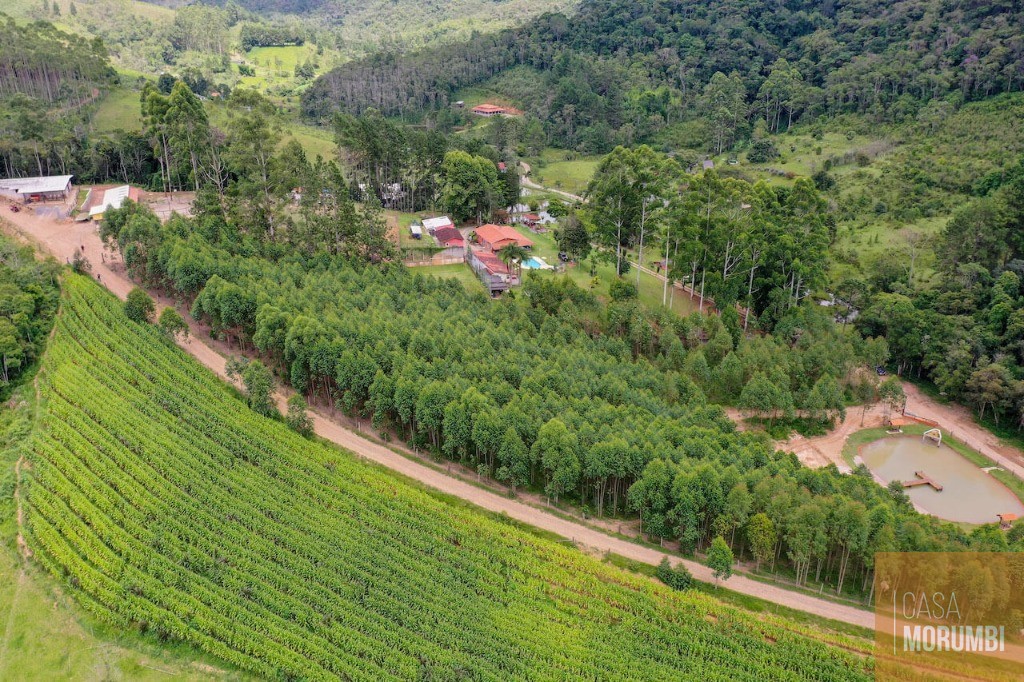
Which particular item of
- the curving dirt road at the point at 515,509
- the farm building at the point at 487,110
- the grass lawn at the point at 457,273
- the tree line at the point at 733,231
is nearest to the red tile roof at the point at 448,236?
the grass lawn at the point at 457,273

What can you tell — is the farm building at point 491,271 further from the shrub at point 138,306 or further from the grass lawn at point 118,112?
the grass lawn at point 118,112

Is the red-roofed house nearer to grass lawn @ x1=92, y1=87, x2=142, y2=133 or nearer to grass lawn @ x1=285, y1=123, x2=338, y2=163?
grass lawn @ x1=285, y1=123, x2=338, y2=163

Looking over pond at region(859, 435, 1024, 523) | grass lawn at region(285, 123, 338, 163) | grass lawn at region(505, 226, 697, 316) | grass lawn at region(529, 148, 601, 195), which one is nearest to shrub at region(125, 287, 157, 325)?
grass lawn at region(505, 226, 697, 316)

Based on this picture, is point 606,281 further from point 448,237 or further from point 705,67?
point 705,67

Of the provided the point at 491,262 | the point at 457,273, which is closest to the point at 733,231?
the point at 491,262

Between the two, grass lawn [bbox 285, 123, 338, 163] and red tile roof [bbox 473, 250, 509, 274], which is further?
grass lawn [bbox 285, 123, 338, 163]

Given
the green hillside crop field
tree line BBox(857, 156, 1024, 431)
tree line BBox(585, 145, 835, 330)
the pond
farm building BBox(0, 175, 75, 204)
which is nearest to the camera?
the green hillside crop field
